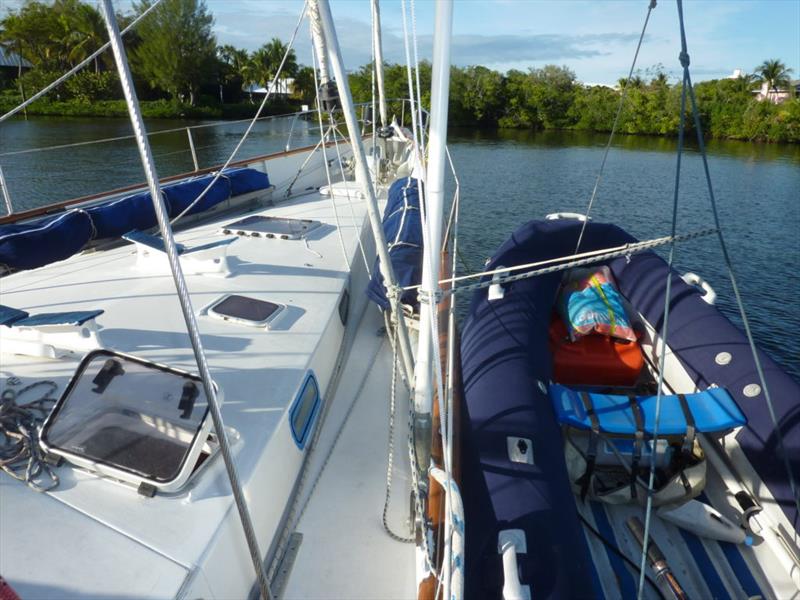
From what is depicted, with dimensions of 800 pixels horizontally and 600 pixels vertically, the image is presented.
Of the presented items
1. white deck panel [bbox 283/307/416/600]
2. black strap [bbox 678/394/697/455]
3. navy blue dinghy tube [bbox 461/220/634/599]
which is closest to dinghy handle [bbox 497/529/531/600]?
navy blue dinghy tube [bbox 461/220/634/599]

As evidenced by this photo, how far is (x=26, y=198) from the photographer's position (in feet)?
35.3

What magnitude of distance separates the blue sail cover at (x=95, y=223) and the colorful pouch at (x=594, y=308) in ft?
11.1

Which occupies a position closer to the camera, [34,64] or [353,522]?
[353,522]

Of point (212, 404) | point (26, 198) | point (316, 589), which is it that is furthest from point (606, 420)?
point (26, 198)

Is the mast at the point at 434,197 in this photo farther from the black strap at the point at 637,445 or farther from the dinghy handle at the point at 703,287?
the dinghy handle at the point at 703,287

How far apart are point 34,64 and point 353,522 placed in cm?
4422

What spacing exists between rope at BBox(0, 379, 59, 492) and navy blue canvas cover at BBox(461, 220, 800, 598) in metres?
1.47

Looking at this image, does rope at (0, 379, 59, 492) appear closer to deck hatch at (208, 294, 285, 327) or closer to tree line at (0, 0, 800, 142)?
deck hatch at (208, 294, 285, 327)

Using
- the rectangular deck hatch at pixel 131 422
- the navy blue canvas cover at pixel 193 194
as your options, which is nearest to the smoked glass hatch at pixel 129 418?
the rectangular deck hatch at pixel 131 422

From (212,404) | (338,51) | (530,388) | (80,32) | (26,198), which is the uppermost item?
(80,32)

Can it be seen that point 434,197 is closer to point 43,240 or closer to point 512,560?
point 512,560

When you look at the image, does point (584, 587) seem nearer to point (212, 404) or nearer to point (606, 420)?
point (606, 420)

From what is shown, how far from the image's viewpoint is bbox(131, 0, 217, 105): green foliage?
108ft

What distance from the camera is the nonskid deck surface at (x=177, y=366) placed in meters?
1.34
